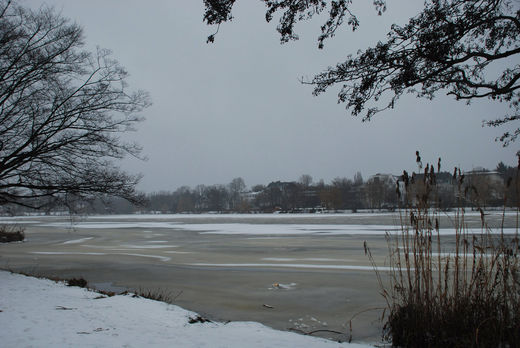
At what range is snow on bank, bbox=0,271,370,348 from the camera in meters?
4.32

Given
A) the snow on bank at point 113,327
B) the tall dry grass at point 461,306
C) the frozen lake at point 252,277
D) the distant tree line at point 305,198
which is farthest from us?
the distant tree line at point 305,198

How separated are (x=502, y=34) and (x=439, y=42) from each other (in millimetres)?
1551

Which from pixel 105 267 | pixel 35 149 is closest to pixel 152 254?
pixel 105 267

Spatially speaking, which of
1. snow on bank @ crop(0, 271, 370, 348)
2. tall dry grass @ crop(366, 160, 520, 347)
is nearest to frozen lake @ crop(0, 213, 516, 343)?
tall dry grass @ crop(366, 160, 520, 347)

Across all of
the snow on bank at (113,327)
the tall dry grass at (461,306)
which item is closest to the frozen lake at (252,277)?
the tall dry grass at (461,306)

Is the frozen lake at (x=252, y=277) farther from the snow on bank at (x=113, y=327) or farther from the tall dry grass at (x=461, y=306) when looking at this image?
the snow on bank at (x=113, y=327)

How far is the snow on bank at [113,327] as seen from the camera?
14.2 ft

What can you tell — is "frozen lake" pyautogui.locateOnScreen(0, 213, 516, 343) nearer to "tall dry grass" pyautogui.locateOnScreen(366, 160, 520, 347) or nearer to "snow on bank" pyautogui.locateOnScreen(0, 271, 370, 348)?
"tall dry grass" pyautogui.locateOnScreen(366, 160, 520, 347)

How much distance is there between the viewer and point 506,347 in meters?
4.18

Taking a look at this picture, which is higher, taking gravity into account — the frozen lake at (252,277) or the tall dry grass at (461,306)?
the tall dry grass at (461,306)

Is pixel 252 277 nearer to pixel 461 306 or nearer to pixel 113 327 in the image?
pixel 113 327

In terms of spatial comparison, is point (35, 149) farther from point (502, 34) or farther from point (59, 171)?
point (502, 34)

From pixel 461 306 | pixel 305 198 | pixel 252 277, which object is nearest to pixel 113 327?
pixel 461 306

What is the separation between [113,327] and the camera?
193 inches
